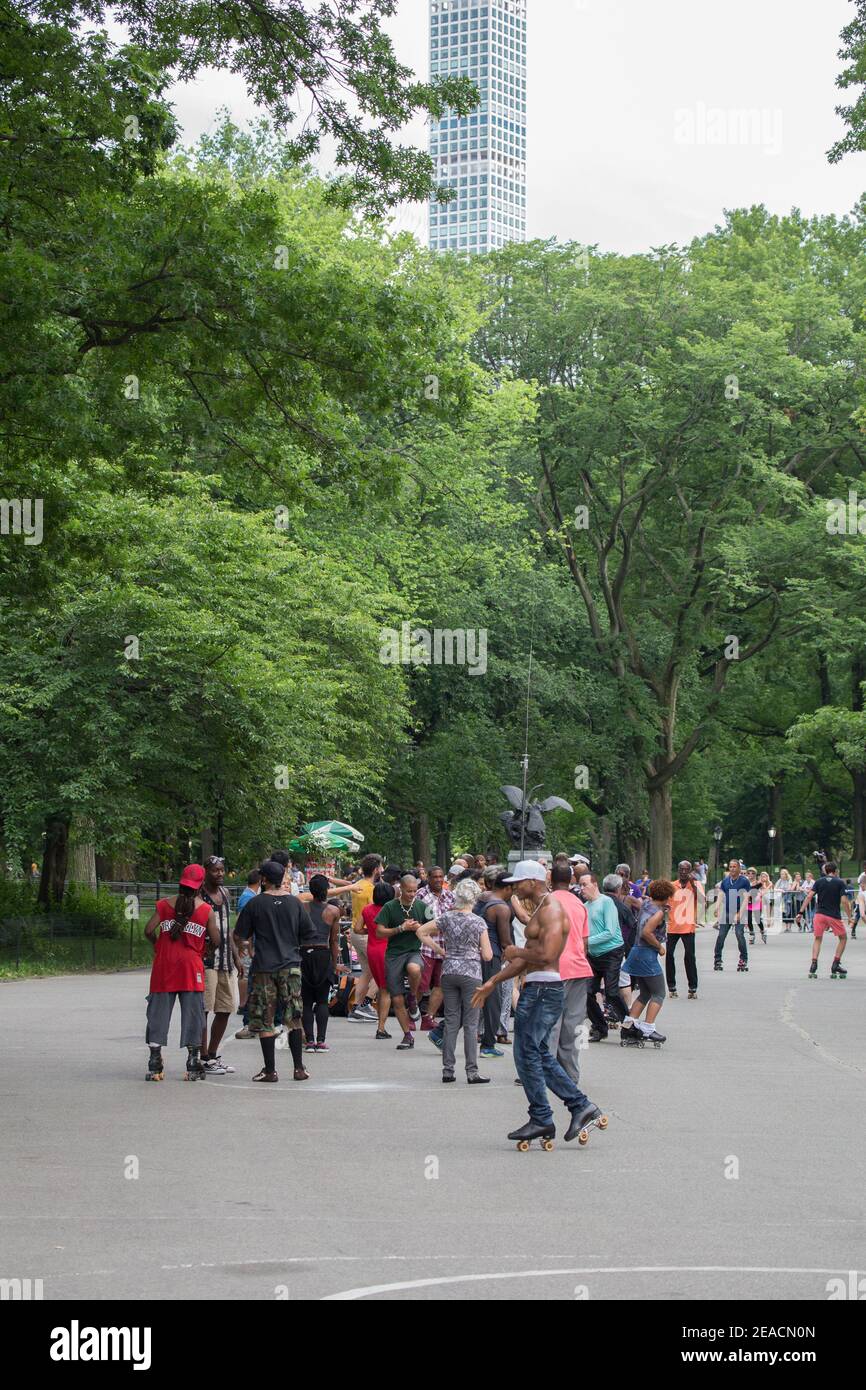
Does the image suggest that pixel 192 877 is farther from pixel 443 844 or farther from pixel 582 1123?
pixel 443 844

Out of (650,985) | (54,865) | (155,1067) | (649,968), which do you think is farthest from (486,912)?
(54,865)

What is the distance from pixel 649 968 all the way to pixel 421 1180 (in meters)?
8.61

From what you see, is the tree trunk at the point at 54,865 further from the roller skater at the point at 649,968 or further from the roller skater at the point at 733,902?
the roller skater at the point at 649,968

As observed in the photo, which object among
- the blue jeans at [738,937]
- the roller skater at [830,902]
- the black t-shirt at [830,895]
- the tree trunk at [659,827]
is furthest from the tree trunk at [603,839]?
the black t-shirt at [830,895]

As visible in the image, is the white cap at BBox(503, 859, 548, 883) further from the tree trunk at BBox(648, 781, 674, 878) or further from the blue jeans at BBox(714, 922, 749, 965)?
the tree trunk at BBox(648, 781, 674, 878)

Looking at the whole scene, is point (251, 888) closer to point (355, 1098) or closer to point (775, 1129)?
point (355, 1098)

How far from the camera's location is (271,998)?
14883mm

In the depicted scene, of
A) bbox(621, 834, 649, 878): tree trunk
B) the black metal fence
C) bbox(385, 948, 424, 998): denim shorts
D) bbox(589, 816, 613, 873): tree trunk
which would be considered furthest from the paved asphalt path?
bbox(621, 834, 649, 878): tree trunk

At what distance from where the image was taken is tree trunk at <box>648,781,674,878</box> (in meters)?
55.9

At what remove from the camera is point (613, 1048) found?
716 inches

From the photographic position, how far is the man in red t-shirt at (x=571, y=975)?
1244 cm

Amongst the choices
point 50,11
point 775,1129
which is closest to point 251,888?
point 775,1129

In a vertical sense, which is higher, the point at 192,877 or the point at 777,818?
the point at 777,818
